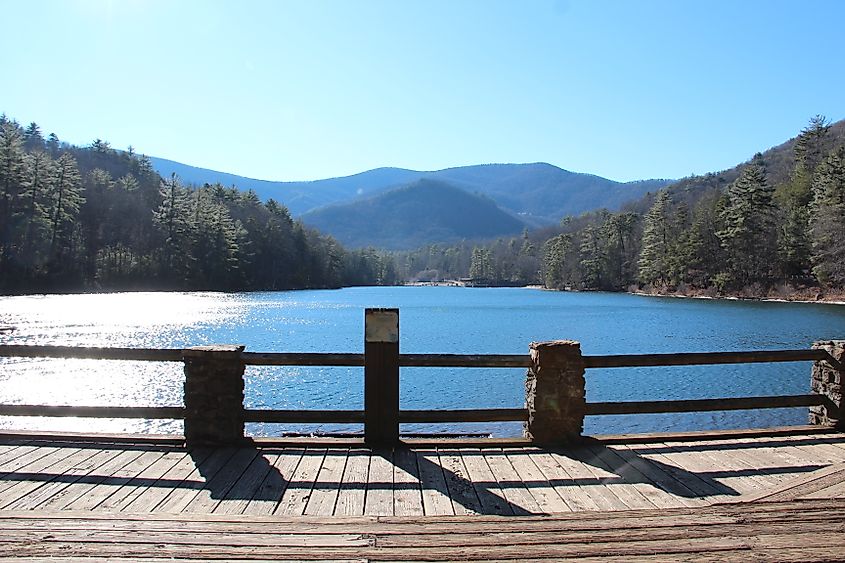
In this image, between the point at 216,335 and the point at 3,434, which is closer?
the point at 3,434

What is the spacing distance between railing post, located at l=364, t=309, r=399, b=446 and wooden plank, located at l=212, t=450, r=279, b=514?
98cm

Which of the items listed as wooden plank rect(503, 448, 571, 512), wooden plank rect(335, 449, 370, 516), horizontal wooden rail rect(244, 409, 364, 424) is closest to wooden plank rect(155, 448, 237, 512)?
horizontal wooden rail rect(244, 409, 364, 424)

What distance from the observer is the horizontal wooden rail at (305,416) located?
6.02 metres

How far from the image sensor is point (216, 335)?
3756 cm

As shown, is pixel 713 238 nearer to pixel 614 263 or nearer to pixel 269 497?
pixel 614 263

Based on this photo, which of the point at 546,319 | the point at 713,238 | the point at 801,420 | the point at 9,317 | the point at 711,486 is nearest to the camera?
the point at 711,486

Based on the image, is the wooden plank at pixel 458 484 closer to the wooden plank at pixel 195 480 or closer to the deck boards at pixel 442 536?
the deck boards at pixel 442 536

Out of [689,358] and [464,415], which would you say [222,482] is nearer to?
[464,415]

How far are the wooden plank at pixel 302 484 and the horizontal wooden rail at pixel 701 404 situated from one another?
2684 millimetres

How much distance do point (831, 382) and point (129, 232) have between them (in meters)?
99.0

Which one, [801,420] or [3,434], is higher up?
[3,434]

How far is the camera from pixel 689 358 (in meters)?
6.38

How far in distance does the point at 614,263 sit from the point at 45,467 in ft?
374

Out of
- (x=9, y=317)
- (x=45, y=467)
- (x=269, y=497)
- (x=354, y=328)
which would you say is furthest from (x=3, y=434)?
(x=9, y=317)
